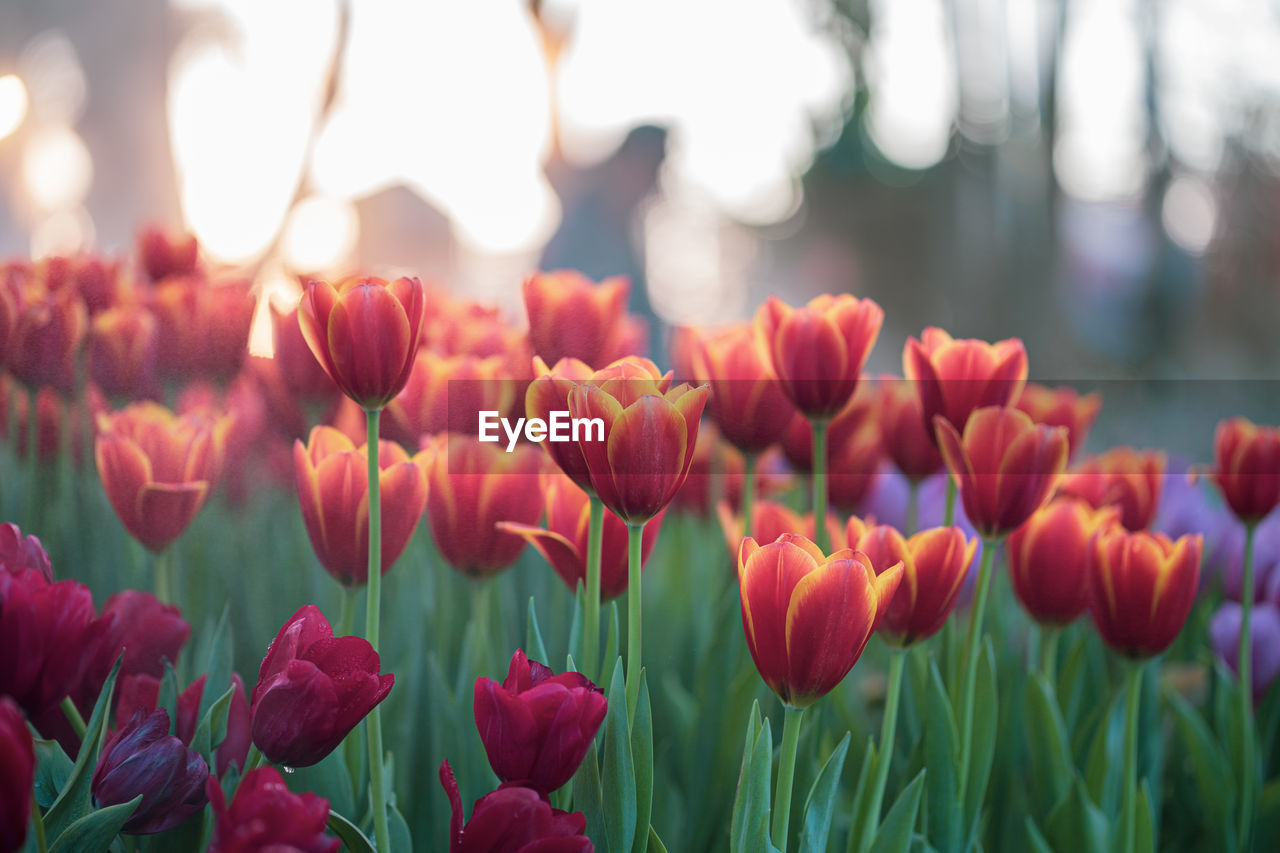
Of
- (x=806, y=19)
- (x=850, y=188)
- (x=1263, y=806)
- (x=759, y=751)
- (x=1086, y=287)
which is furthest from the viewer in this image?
(x=1086, y=287)

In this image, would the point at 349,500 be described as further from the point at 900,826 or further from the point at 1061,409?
the point at 1061,409

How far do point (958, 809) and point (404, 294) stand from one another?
35 centimetres

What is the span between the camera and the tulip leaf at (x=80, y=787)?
0.29 meters

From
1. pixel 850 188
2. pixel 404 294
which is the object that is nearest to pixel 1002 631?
pixel 404 294

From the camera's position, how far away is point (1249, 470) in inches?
21.0

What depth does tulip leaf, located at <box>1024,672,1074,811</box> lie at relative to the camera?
0.47 m

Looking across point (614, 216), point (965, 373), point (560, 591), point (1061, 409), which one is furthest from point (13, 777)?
point (614, 216)

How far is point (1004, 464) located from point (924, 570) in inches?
2.6

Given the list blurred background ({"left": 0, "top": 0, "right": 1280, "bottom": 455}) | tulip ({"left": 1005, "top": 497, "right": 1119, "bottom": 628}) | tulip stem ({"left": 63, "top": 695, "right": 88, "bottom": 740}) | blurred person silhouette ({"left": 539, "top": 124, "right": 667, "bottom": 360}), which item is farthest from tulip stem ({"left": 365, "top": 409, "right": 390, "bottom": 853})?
blurred person silhouette ({"left": 539, "top": 124, "right": 667, "bottom": 360})

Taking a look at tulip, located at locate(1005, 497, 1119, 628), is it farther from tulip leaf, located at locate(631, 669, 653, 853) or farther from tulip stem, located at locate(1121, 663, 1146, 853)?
tulip leaf, located at locate(631, 669, 653, 853)

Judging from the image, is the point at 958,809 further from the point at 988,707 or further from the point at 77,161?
the point at 77,161

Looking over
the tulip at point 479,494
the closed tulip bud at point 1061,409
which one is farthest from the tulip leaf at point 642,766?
the closed tulip bud at point 1061,409

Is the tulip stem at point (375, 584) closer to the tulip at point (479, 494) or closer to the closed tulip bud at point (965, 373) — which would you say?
the tulip at point (479, 494)

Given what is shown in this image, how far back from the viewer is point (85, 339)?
19.6 inches
